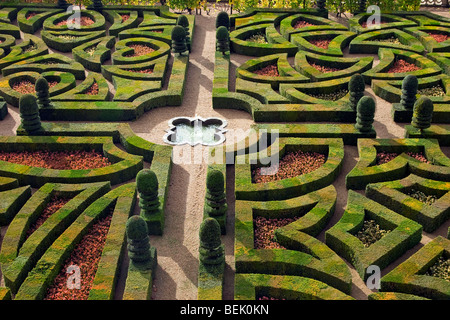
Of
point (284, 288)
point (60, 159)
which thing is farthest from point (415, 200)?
point (60, 159)

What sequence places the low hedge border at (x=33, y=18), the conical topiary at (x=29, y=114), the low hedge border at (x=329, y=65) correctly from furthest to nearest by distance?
1. the low hedge border at (x=33, y=18)
2. the low hedge border at (x=329, y=65)
3. the conical topiary at (x=29, y=114)

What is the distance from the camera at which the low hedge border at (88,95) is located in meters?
26.8

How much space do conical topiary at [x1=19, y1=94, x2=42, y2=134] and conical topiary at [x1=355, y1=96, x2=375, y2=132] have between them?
13105 mm

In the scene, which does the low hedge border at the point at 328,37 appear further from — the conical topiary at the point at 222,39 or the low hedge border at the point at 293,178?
the low hedge border at the point at 293,178

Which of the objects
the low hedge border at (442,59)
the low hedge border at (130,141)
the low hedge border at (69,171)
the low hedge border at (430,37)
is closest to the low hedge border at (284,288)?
the low hedge border at (130,141)

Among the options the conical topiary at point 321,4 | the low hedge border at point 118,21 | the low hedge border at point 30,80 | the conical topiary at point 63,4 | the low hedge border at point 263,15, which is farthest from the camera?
the conical topiary at point 63,4

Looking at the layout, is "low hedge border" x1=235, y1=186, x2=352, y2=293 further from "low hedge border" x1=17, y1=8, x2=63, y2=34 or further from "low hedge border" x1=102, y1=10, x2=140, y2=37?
"low hedge border" x1=17, y1=8, x2=63, y2=34

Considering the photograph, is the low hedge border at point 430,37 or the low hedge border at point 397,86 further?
the low hedge border at point 430,37

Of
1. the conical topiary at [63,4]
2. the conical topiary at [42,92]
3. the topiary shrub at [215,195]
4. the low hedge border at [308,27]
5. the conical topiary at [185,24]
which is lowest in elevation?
the topiary shrub at [215,195]

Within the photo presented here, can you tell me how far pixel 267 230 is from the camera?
63.2 ft

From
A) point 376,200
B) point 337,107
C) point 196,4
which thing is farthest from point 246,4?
point 376,200

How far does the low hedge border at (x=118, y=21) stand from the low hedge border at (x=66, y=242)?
50.4ft

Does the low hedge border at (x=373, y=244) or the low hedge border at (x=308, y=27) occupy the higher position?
the low hedge border at (x=308, y=27)

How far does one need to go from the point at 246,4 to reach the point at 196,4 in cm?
328
